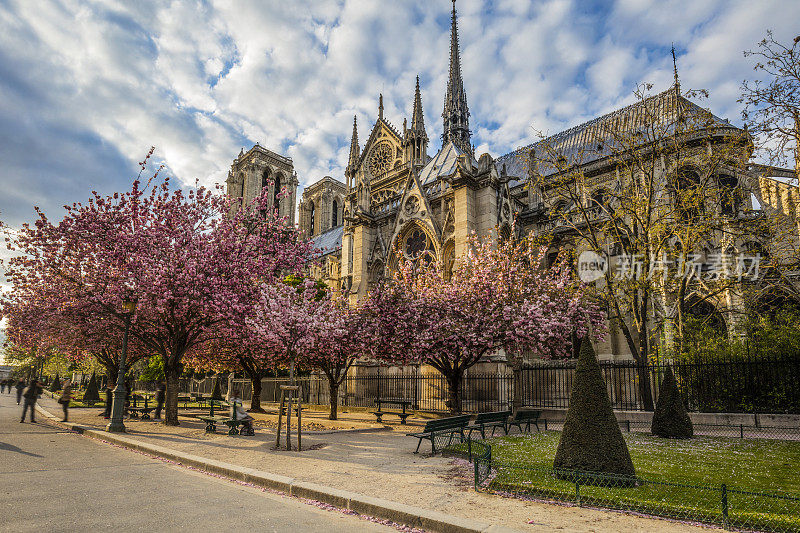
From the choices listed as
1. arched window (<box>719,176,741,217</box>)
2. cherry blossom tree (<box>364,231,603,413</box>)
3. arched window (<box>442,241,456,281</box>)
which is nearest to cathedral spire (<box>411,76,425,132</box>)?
arched window (<box>442,241,456,281</box>)

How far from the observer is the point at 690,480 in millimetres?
7086

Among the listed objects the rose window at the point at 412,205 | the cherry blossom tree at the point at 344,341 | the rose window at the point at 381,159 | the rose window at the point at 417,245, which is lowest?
the cherry blossom tree at the point at 344,341

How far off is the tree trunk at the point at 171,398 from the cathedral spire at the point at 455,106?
126 feet

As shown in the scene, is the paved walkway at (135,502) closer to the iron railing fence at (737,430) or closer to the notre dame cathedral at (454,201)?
the iron railing fence at (737,430)

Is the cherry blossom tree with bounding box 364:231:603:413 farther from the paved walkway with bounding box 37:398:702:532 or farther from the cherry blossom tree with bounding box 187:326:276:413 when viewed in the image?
the cherry blossom tree with bounding box 187:326:276:413

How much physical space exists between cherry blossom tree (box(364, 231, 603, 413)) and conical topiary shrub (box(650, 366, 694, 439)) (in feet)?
14.2

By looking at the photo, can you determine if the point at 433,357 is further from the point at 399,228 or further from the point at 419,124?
the point at 419,124

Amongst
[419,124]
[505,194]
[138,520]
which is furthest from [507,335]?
[419,124]

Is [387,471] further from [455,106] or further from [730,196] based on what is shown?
[455,106]

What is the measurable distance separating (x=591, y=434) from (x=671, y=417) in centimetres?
704

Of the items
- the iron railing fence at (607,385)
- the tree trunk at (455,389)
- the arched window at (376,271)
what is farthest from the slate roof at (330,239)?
the tree trunk at (455,389)

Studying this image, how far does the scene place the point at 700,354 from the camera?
1670 centimetres

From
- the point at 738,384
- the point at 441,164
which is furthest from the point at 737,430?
the point at 441,164

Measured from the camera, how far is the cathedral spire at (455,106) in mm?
49312
